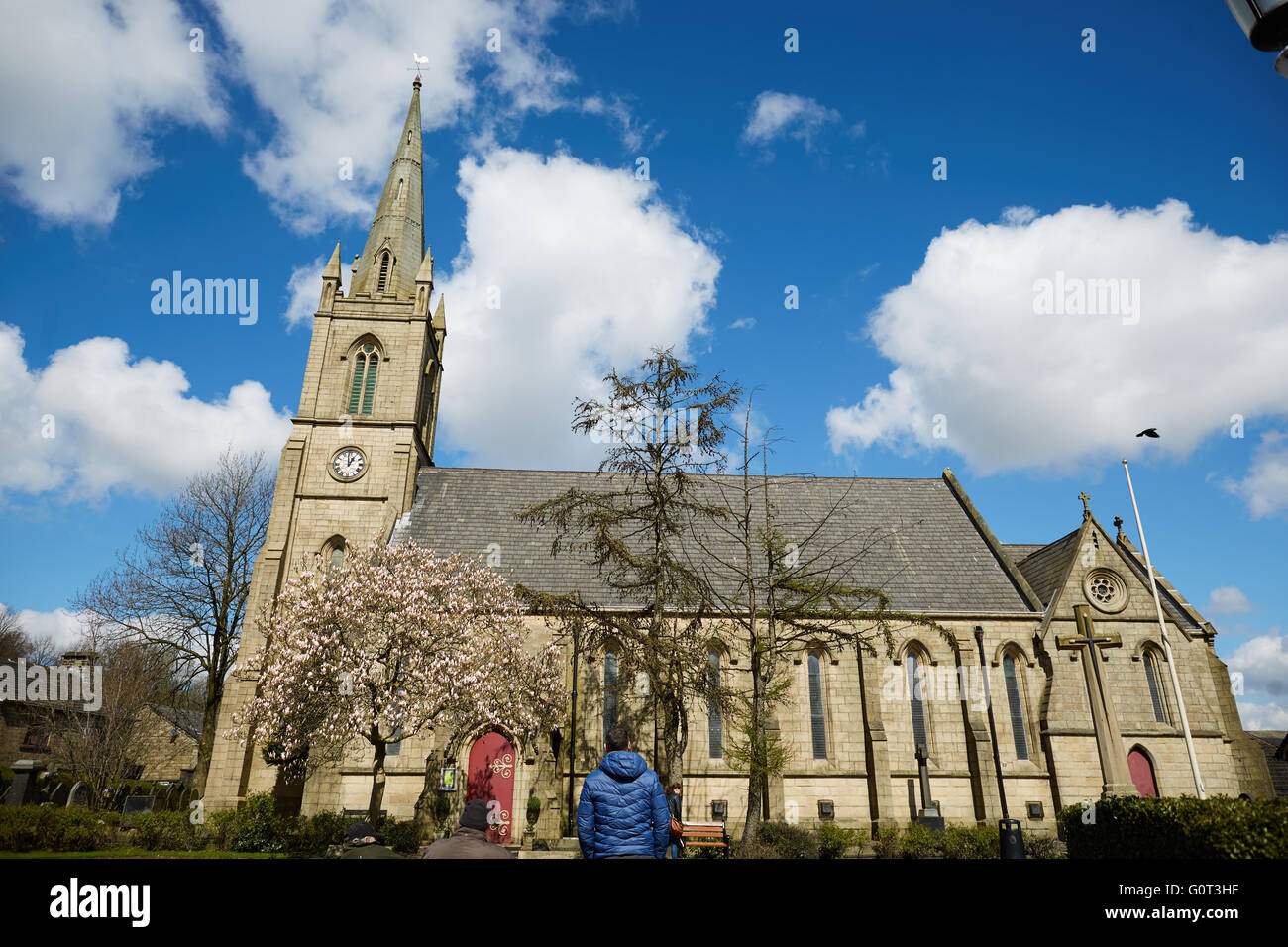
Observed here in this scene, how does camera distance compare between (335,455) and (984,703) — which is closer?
(984,703)

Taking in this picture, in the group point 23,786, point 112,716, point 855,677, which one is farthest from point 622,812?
point 112,716

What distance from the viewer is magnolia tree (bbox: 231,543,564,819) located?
18.9 meters

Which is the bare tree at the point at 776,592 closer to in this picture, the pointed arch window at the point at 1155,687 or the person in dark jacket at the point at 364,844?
the pointed arch window at the point at 1155,687

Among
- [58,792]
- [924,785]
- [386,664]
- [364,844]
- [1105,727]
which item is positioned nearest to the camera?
[364,844]

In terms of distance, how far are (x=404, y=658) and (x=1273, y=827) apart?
18.6 m

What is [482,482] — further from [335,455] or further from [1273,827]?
[1273,827]

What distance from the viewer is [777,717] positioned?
81.8ft

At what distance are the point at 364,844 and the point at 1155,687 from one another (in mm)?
28406

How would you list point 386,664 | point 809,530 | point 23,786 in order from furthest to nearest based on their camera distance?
point 809,530, point 23,786, point 386,664

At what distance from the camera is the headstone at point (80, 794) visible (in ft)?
83.2

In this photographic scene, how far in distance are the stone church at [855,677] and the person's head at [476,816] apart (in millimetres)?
15110

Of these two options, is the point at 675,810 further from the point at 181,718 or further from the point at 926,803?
the point at 181,718

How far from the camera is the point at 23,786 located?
20.6 m
